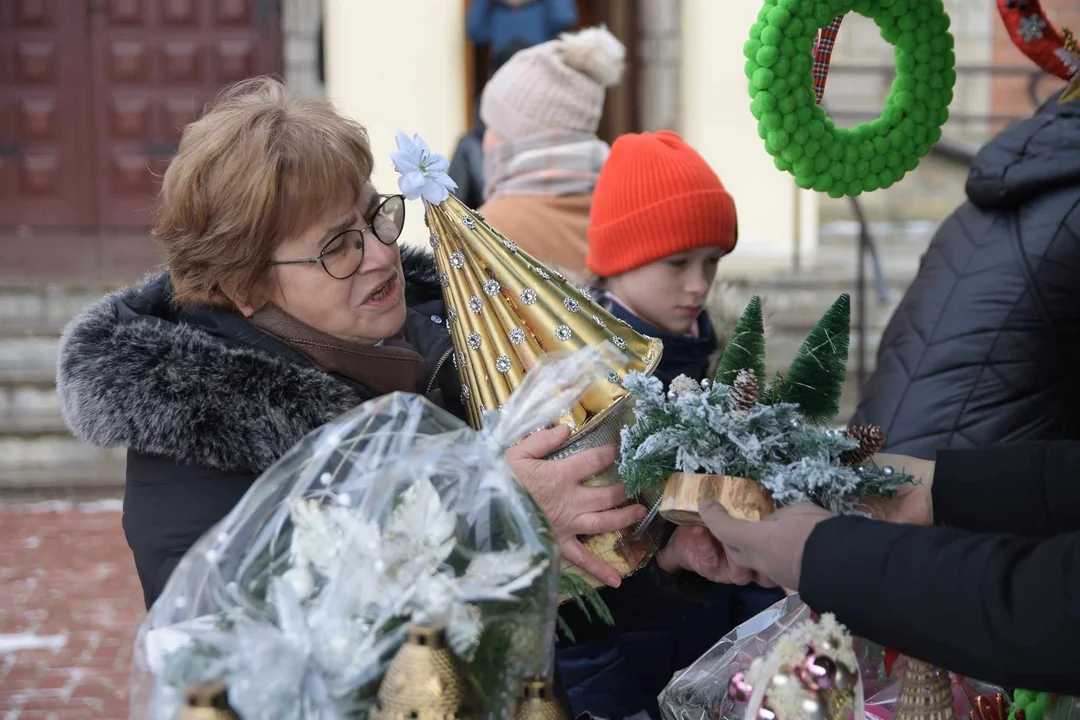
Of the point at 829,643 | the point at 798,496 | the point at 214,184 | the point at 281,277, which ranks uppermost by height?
the point at 214,184

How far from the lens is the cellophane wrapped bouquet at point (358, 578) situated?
1409mm

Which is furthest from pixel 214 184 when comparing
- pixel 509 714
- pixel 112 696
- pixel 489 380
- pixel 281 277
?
pixel 112 696

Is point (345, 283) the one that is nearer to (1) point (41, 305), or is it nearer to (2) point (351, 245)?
(2) point (351, 245)

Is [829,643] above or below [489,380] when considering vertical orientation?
below

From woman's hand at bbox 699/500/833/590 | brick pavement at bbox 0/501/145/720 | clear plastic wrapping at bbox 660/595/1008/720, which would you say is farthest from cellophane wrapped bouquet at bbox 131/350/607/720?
brick pavement at bbox 0/501/145/720

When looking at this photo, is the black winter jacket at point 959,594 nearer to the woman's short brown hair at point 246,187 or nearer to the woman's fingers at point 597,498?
the woman's fingers at point 597,498

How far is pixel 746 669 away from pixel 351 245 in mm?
973

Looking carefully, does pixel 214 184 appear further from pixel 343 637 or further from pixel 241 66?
pixel 241 66

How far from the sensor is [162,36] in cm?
885

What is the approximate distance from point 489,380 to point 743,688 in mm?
661

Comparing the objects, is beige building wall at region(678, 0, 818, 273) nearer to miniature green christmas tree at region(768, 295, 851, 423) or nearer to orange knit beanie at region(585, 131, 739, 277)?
orange knit beanie at region(585, 131, 739, 277)

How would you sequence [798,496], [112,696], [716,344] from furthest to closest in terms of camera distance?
[112,696], [716,344], [798,496]

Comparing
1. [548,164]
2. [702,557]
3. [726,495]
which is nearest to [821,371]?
→ [726,495]

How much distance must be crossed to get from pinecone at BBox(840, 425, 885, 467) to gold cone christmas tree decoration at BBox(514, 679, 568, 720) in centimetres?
61
